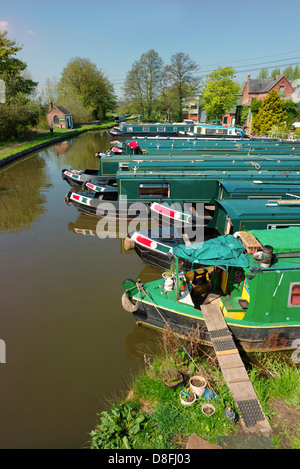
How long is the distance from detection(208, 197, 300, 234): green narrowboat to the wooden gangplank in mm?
3878

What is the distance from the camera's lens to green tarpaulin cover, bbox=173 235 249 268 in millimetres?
7840

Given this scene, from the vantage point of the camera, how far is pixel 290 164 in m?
18.1

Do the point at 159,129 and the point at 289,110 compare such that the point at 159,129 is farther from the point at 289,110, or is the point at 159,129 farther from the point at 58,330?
the point at 58,330

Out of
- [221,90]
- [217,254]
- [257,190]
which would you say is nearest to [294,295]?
[217,254]

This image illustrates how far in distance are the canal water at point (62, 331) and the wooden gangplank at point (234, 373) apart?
7.23 ft

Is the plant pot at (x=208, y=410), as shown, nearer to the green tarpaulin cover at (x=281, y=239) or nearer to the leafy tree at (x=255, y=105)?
the green tarpaulin cover at (x=281, y=239)

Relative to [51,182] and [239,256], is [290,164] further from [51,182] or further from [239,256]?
[51,182]

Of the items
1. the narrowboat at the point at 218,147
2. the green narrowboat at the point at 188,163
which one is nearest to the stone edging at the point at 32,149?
the green narrowboat at the point at 188,163

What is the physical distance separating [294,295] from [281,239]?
166 cm

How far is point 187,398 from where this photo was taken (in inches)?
252

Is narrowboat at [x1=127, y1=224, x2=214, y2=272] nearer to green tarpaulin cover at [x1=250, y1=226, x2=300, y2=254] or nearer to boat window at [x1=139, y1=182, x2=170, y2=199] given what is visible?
green tarpaulin cover at [x1=250, y1=226, x2=300, y2=254]
